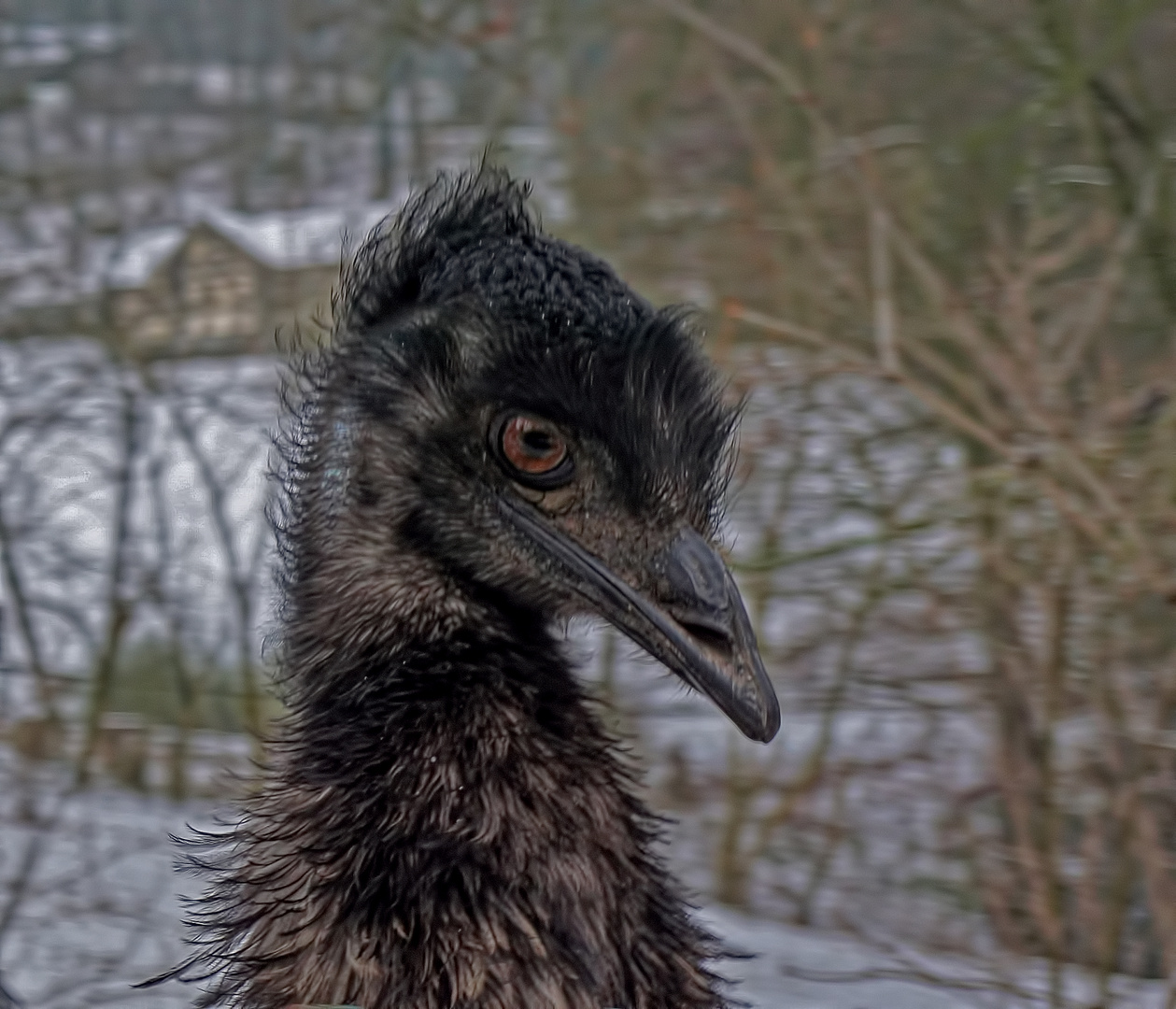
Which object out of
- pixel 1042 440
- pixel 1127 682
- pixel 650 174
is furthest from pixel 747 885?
pixel 650 174

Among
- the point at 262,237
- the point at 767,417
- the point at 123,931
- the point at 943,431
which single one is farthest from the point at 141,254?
the point at 943,431

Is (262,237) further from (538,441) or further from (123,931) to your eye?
(538,441)

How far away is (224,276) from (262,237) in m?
0.20

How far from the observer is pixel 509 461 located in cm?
195

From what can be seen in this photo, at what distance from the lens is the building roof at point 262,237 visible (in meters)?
5.75

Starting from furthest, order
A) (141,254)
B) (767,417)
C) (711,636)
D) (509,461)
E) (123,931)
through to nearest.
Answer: (141,254) → (123,931) → (767,417) → (509,461) → (711,636)

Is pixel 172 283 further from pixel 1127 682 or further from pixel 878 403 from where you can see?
pixel 1127 682

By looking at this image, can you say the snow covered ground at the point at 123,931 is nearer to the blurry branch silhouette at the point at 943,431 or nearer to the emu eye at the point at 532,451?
the blurry branch silhouette at the point at 943,431

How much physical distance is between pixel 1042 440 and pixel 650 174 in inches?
75.4

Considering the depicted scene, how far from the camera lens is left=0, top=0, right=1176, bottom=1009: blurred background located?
4023 mm

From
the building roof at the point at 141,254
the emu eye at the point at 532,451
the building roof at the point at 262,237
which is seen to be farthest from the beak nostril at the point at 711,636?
the building roof at the point at 141,254

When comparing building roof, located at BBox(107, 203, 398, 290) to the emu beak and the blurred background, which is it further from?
the emu beak

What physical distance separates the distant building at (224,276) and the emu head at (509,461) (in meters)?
3.62

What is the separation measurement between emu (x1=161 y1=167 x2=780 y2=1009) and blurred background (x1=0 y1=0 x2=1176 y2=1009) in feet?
4.06
